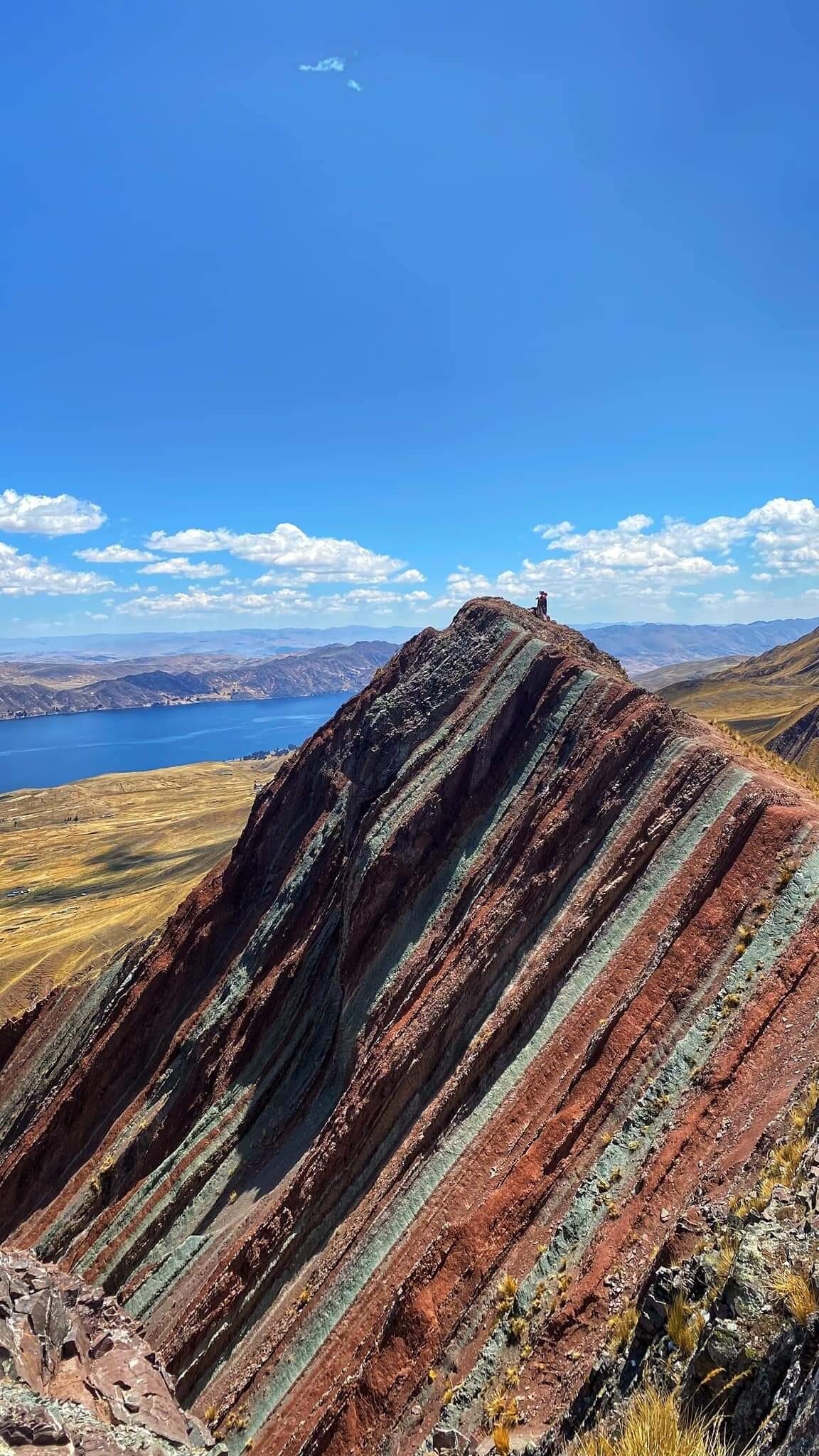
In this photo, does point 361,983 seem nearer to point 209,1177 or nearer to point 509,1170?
point 209,1177

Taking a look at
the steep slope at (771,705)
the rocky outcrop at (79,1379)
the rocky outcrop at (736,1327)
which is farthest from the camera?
the steep slope at (771,705)

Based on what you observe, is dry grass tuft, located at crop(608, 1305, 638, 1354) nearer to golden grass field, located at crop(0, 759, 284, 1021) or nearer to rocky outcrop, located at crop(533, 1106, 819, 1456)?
rocky outcrop, located at crop(533, 1106, 819, 1456)

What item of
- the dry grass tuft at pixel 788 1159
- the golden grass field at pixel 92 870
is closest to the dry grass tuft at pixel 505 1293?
the dry grass tuft at pixel 788 1159

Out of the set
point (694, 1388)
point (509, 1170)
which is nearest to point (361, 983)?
point (509, 1170)

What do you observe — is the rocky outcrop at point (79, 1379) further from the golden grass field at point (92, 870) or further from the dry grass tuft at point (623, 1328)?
the golden grass field at point (92, 870)

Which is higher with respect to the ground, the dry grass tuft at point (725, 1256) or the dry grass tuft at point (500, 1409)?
the dry grass tuft at point (725, 1256)
